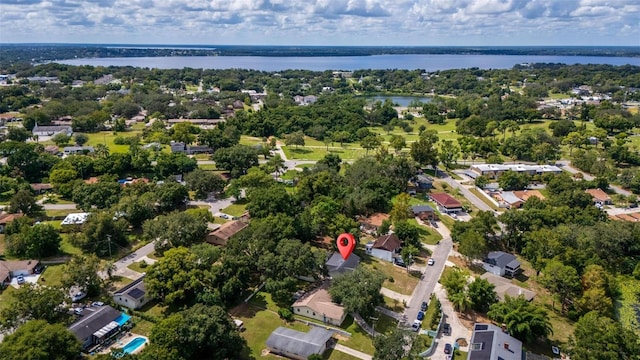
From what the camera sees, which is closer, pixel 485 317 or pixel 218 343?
pixel 218 343

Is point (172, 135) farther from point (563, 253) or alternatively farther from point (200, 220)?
point (563, 253)

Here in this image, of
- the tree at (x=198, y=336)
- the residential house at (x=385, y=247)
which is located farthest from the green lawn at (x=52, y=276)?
the residential house at (x=385, y=247)

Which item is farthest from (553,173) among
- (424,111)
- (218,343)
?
(218,343)

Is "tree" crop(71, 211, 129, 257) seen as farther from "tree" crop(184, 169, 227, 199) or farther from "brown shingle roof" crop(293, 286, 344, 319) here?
"brown shingle roof" crop(293, 286, 344, 319)

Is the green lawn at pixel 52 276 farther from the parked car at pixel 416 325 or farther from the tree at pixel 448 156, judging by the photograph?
the tree at pixel 448 156

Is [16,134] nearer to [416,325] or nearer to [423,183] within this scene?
[423,183]

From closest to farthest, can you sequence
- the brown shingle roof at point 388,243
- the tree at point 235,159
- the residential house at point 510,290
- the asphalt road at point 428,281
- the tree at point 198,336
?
1. the tree at point 198,336
2. the asphalt road at point 428,281
3. the residential house at point 510,290
4. the brown shingle roof at point 388,243
5. the tree at point 235,159
